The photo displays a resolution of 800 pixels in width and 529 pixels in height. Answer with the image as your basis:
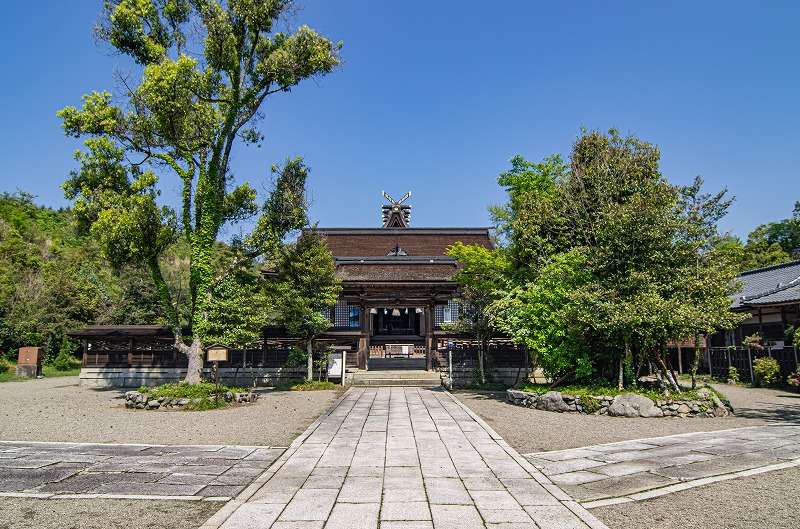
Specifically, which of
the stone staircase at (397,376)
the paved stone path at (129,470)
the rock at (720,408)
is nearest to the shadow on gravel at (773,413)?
the rock at (720,408)

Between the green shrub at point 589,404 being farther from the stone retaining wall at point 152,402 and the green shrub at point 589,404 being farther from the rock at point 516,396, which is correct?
the stone retaining wall at point 152,402

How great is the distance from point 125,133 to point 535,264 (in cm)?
1319

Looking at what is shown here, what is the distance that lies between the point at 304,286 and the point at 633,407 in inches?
447

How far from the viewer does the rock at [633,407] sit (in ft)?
35.5

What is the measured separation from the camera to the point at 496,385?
17938 millimetres

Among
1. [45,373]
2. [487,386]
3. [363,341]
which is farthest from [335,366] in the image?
[45,373]

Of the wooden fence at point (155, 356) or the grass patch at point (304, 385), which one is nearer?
the grass patch at point (304, 385)

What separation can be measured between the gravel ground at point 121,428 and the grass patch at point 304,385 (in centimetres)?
76

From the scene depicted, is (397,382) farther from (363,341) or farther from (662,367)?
(662,367)

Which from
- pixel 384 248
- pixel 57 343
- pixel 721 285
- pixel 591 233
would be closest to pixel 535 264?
pixel 591 233

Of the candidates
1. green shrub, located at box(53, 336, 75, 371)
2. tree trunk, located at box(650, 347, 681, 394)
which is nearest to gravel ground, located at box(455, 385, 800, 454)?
tree trunk, located at box(650, 347, 681, 394)

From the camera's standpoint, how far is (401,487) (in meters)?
5.38

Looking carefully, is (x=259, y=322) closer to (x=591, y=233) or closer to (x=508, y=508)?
(x=591, y=233)

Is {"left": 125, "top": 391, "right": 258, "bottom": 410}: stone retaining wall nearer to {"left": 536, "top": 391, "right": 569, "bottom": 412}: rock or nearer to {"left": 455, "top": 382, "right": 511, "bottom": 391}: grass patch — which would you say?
{"left": 536, "top": 391, "right": 569, "bottom": 412}: rock
